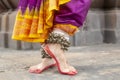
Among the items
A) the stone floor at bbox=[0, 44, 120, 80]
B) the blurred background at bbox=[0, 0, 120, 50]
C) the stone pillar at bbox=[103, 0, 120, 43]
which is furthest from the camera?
the stone pillar at bbox=[103, 0, 120, 43]

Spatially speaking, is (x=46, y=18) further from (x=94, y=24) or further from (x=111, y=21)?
(x=111, y=21)

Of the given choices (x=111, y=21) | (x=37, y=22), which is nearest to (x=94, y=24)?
(x=111, y=21)

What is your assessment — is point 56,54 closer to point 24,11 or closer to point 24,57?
point 24,11

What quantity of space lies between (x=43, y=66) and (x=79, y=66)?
0.31 metres

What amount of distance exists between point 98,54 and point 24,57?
2.33 ft

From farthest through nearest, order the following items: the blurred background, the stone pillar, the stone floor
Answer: the stone pillar → the blurred background → the stone floor

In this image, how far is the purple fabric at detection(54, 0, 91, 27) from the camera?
2008 millimetres

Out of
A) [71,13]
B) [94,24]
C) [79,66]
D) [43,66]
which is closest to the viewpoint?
[71,13]

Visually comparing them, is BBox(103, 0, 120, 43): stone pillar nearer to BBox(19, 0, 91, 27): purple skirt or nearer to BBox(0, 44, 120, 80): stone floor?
BBox(0, 44, 120, 80): stone floor

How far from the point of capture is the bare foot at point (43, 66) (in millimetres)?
2150

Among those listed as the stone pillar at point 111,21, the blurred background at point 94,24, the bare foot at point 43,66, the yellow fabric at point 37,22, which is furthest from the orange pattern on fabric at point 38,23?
the stone pillar at point 111,21

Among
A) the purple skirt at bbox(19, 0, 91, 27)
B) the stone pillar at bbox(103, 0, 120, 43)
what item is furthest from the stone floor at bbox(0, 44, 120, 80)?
the stone pillar at bbox(103, 0, 120, 43)

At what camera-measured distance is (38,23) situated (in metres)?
2.03

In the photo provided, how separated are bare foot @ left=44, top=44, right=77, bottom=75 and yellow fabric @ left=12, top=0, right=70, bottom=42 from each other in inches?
3.4
